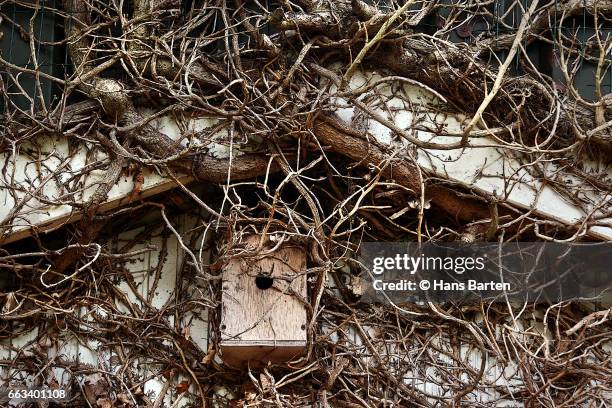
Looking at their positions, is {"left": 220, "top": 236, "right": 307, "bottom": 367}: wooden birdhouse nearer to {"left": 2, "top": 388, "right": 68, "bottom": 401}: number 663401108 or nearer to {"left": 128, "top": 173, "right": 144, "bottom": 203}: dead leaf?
{"left": 128, "top": 173, "right": 144, "bottom": 203}: dead leaf

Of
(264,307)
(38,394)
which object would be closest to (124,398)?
(38,394)

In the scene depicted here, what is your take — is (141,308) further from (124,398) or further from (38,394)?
(38,394)

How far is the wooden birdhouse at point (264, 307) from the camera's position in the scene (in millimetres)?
3348

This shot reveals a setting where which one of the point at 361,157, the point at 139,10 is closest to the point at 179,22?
the point at 139,10

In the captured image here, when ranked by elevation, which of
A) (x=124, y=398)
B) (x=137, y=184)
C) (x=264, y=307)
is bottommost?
(x=124, y=398)

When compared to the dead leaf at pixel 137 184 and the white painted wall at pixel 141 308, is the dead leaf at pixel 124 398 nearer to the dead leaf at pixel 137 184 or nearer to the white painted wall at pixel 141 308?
the white painted wall at pixel 141 308

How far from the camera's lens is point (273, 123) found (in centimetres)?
353

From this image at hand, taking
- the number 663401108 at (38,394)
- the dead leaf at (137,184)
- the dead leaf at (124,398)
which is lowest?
the dead leaf at (124,398)

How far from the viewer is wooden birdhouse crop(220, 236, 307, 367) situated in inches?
132

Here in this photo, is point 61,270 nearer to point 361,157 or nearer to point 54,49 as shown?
point 54,49

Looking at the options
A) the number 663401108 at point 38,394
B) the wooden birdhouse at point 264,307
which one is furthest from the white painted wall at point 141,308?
the wooden birdhouse at point 264,307

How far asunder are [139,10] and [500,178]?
1.46 metres

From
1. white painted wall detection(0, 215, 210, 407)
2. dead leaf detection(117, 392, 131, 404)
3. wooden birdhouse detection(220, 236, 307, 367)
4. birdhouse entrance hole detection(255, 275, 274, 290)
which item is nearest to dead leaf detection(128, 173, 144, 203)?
white painted wall detection(0, 215, 210, 407)

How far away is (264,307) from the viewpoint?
3.40 m
